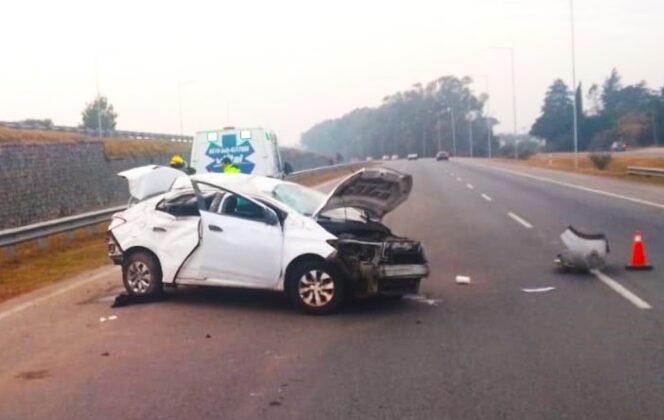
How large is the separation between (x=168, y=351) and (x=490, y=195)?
27.1m

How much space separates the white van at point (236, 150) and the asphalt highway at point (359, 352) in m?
8.68

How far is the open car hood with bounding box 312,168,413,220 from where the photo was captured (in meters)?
12.4

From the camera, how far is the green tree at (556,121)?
427 ft

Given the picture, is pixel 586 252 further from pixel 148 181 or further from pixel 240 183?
pixel 148 181

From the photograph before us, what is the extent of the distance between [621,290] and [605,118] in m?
120

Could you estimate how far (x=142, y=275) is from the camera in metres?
12.8

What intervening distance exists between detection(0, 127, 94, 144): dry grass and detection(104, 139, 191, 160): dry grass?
142cm

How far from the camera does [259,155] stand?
80.1ft

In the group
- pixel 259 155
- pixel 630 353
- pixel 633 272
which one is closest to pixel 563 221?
pixel 259 155

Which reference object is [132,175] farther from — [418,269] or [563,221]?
[563,221]

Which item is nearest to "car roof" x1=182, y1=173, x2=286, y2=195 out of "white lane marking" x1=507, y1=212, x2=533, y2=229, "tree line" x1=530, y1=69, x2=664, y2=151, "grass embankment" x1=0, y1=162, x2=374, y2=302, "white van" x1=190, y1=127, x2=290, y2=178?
"grass embankment" x1=0, y1=162, x2=374, y2=302

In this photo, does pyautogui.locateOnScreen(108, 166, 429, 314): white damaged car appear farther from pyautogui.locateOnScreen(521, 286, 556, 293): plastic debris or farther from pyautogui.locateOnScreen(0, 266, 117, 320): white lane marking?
pyautogui.locateOnScreen(521, 286, 556, 293): plastic debris

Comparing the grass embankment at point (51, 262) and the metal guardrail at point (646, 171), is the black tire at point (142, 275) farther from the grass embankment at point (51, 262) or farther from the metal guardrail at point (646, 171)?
the metal guardrail at point (646, 171)

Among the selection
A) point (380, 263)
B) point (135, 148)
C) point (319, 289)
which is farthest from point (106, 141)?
point (380, 263)
